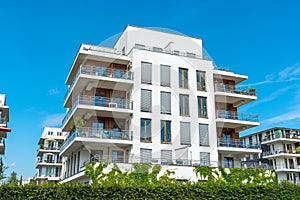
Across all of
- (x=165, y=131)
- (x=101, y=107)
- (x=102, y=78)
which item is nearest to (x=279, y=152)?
(x=165, y=131)

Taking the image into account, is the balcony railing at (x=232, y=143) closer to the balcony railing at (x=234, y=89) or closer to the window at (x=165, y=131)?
the balcony railing at (x=234, y=89)

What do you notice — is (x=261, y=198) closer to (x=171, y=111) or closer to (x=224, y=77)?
(x=171, y=111)

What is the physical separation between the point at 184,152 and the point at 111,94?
820 cm

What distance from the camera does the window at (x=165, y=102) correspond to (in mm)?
28406

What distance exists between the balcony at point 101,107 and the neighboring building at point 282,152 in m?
30.6

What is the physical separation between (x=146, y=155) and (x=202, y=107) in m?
7.57

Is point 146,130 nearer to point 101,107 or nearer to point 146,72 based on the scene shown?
point 101,107

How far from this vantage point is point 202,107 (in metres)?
30.3

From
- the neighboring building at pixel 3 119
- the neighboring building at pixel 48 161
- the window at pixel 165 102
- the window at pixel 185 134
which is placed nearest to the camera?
the window at pixel 185 134

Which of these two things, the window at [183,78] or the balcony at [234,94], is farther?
the balcony at [234,94]

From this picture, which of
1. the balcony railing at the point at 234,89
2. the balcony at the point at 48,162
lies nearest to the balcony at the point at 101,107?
the balcony railing at the point at 234,89

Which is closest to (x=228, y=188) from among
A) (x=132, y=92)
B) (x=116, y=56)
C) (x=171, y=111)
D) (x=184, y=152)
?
(x=184, y=152)

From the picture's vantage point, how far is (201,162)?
2794cm

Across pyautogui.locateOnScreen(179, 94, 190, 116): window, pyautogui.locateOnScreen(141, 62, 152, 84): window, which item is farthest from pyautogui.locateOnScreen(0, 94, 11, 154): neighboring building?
pyautogui.locateOnScreen(179, 94, 190, 116): window
